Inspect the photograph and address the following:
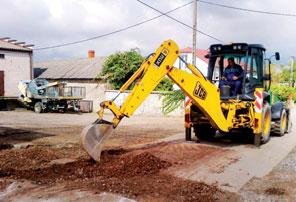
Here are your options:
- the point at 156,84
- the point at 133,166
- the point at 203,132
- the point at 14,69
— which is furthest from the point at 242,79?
the point at 14,69

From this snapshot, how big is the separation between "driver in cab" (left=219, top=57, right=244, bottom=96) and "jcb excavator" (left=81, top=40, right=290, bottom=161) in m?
0.15

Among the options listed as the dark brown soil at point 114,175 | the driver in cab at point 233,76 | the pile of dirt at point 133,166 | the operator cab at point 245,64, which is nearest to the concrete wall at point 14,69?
the operator cab at point 245,64

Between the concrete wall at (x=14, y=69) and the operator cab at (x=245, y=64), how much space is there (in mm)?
24352

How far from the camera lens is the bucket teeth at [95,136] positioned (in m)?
7.58

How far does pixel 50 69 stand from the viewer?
38.2 m

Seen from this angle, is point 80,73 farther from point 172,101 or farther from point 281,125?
point 281,125

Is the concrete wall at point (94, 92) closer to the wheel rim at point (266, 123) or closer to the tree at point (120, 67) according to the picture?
the tree at point (120, 67)

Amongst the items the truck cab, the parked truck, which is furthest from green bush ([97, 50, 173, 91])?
the truck cab

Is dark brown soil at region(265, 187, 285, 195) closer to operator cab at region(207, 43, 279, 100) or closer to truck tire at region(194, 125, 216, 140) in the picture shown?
operator cab at region(207, 43, 279, 100)

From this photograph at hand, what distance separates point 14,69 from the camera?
107 feet

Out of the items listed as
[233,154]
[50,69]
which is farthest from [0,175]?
[50,69]

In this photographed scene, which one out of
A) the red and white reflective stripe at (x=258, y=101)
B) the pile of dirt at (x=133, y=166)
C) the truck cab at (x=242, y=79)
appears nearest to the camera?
the pile of dirt at (x=133, y=166)

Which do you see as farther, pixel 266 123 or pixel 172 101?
pixel 172 101

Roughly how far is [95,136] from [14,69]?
89.0 ft
